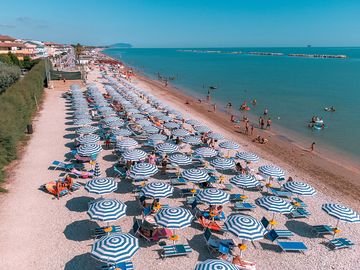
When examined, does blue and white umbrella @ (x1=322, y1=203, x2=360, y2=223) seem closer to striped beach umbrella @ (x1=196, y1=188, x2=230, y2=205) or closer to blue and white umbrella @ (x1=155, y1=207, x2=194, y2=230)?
striped beach umbrella @ (x1=196, y1=188, x2=230, y2=205)

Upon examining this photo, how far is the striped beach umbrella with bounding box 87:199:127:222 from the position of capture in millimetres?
10898

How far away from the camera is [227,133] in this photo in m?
28.8

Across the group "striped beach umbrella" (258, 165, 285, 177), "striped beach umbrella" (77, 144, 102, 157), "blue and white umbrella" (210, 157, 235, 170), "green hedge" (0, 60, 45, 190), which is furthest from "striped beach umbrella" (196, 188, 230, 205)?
"green hedge" (0, 60, 45, 190)

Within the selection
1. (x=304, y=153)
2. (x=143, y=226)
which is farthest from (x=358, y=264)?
(x=304, y=153)

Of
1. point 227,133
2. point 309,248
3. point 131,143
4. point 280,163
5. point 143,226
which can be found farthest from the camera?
point 227,133

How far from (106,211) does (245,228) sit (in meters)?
5.41

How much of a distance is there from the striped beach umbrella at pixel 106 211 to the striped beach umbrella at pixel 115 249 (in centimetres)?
126

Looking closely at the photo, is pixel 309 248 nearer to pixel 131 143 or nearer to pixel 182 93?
pixel 131 143

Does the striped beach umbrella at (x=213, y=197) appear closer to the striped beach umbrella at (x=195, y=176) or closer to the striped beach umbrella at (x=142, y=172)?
the striped beach umbrella at (x=195, y=176)

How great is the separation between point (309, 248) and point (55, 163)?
14.6 meters

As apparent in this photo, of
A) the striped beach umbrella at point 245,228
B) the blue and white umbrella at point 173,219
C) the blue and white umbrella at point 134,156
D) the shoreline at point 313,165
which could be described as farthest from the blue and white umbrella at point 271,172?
the blue and white umbrella at point 134,156

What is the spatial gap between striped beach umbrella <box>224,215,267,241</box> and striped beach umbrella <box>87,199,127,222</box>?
14.1 feet

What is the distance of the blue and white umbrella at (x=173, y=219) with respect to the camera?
10.7 metres

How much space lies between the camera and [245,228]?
10.4 m
